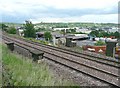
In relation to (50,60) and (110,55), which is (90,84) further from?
(110,55)

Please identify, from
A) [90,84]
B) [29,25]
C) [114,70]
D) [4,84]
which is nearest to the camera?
[4,84]

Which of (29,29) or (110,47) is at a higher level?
(110,47)

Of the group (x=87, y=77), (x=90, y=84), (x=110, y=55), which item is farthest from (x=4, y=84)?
(x=110, y=55)

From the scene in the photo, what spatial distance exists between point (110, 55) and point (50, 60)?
5.57 m

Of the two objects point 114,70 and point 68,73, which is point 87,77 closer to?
point 68,73

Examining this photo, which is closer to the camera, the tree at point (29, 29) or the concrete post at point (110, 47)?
the concrete post at point (110, 47)

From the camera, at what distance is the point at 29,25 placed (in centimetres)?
4800

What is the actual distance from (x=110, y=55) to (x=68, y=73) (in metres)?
7.83

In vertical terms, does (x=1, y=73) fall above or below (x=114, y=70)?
above

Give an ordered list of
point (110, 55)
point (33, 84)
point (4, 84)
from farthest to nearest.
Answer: point (110, 55)
point (33, 84)
point (4, 84)

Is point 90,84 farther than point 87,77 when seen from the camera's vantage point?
No

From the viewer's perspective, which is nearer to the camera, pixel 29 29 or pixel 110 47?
pixel 110 47

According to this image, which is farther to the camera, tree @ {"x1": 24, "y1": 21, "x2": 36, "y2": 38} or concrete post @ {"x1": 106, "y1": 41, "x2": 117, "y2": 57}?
tree @ {"x1": 24, "y1": 21, "x2": 36, "y2": 38}

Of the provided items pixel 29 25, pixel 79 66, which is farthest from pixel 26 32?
pixel 79 66
